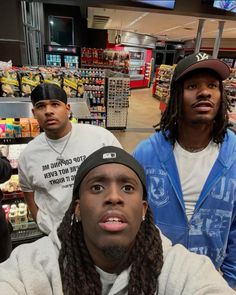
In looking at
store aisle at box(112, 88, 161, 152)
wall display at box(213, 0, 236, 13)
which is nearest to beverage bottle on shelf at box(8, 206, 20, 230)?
store aisle at box(112, 88, 161, 152)

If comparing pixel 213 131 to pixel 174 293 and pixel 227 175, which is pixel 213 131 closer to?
pixel 227 175

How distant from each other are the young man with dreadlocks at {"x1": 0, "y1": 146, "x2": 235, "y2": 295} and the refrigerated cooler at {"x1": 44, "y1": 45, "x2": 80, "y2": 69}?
22.7ft

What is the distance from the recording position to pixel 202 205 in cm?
122

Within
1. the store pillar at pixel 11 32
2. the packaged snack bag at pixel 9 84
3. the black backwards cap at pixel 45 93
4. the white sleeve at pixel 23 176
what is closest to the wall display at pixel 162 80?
the store pillar at pixel 11 32

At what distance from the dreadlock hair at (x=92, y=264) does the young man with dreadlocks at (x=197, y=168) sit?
1.00 ft

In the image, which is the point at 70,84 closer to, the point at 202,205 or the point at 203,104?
the point at 203,104

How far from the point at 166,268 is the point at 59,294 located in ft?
1.37

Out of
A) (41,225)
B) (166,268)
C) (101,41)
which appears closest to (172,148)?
(166,268)

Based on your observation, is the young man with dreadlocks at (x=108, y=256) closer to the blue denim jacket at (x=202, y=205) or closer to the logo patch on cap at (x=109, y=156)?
the logo patch on cap at (x=109, y=156)

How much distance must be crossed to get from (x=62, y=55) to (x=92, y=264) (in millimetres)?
7423

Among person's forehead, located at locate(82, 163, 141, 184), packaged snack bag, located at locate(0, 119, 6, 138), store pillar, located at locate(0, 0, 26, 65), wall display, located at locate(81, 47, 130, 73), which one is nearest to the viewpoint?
person's forehead, located at locate(82, 163, 141, 184)

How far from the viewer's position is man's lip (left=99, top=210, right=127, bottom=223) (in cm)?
85

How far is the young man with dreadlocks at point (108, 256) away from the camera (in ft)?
2.75

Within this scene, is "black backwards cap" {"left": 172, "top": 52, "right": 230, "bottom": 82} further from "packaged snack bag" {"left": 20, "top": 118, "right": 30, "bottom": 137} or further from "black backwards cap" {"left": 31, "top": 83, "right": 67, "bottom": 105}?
"packaged snack bag" {"left": 20, "top": 118, "right": 30, "bottom": 137}
